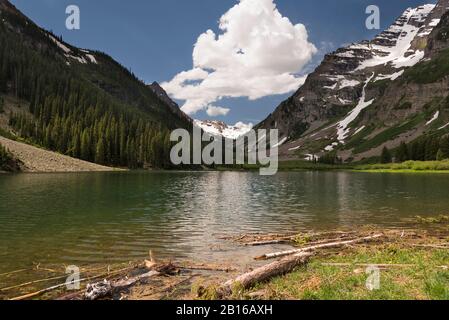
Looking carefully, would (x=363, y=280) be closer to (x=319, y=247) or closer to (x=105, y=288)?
(x=319, y=247)

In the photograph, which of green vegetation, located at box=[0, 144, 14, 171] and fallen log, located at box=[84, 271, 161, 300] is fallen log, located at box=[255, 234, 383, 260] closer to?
fallen log, located at box=[84, 271, 161, 300]

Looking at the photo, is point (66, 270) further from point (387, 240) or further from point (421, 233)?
point (421, 233)

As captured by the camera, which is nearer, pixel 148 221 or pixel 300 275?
pixel 300 275

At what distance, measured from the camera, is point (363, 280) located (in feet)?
55.6

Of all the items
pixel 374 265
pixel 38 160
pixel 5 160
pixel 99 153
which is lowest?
pixel 374 265

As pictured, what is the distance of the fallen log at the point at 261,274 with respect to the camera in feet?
52.7

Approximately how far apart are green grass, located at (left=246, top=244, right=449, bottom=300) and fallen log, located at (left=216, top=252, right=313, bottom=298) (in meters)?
0.39

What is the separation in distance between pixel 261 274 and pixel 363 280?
14.5 ft

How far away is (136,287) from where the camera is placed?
699 inches

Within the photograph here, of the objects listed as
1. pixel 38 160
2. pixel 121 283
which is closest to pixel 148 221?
pixel 121 283

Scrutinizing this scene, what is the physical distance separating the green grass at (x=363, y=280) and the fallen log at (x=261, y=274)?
0.39 metres

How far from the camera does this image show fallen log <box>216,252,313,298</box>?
1608 centimetres
